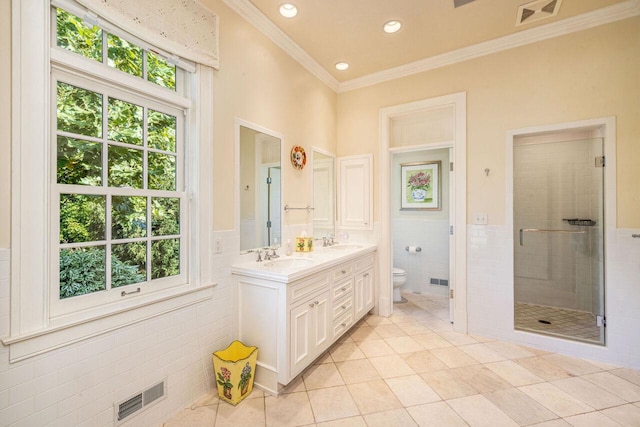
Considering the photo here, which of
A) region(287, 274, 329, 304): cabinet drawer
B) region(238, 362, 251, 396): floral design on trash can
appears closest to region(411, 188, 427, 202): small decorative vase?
region(287, 274, 329, 304): cabinet drawer

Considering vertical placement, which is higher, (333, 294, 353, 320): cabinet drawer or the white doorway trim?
the white doorway trim

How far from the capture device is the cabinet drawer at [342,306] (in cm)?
239

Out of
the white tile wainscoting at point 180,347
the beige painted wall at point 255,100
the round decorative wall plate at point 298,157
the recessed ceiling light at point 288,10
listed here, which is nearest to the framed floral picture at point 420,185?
the white tile wainscoting at point 180,347

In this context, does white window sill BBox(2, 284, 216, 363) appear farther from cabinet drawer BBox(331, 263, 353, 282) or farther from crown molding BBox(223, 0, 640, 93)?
crown molding BBox(223, 0, 640, 93)

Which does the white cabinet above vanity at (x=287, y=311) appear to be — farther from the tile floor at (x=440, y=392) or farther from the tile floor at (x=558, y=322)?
the tile floor at (x=558, y=322)

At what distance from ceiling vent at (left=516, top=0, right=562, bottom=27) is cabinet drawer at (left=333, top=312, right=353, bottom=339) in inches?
119

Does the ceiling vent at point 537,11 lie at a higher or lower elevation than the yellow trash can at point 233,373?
higher

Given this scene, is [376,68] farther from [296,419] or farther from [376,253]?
[296,419]

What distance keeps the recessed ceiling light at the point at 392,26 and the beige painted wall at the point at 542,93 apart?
0.77m

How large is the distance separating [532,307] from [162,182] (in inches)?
139

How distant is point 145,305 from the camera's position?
1549 mm

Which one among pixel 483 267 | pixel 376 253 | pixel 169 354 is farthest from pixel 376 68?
pixel 169 354

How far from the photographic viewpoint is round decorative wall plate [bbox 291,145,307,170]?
275cm

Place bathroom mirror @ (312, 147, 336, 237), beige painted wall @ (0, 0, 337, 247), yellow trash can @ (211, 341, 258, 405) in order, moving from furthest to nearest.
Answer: bathroom mirror @ (312, 147, 336, 237) < beige painted wall @ (0, 0, 337, 247) < yellow trash can @ (211, 341, 258, 405)
